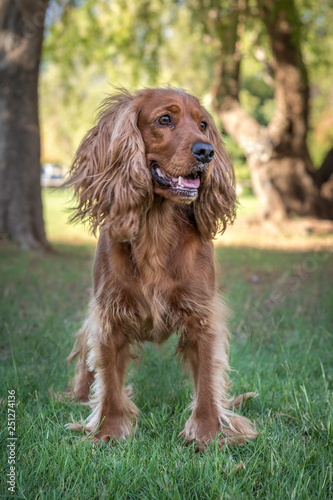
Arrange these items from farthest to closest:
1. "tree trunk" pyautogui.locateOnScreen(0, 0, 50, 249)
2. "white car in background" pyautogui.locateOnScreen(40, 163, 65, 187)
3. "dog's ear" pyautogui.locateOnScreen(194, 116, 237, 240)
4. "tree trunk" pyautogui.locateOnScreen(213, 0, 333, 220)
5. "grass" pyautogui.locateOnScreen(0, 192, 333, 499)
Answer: "tree trunk" pyautogui.locateOnScreen(213, 0, 333, 220) < "tree trunk" pyautogui.locateOnScreen(0, 0, 50, 249) < "white car in background" pyautogui.locateOnScreen(40, 163, 65, 187) < "dog's ear" pyautogui.locateOnScreen(194, 116, 237, 240) < "grass" pyautogui.locateOnScreen(0, 192, 333, 499)

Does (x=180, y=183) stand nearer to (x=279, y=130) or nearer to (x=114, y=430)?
(x=114, y=430)

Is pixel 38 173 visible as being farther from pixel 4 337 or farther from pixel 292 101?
pixel 292 101

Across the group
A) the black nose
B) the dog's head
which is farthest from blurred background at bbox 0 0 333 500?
the black nose

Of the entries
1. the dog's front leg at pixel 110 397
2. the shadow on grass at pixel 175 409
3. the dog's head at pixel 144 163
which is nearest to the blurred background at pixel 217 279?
the shadow on grass at pixel 175 409

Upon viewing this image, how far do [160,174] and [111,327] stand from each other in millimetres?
870

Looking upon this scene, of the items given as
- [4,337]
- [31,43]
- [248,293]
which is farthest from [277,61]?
[4,337]

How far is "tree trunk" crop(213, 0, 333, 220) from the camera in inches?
456

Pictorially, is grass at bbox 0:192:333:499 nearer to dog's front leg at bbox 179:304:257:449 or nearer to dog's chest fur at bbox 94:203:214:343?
dog's front leg at bbox 179:304:257:449

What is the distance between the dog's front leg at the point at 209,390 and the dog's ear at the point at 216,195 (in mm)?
540

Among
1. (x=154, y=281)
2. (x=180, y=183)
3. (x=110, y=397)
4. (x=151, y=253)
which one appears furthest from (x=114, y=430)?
(x=180, y=183)

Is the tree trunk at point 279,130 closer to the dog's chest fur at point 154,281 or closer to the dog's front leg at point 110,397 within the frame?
the dog's chest fur at point 154,281

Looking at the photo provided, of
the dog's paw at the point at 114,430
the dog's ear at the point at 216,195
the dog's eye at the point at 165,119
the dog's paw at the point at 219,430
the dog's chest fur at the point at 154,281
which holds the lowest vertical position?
the dog's paw at the point at 114,430

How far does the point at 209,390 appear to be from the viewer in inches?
107

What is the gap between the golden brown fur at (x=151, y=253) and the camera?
265cm
